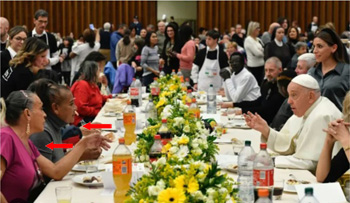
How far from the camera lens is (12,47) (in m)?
6.43

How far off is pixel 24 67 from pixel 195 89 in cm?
341

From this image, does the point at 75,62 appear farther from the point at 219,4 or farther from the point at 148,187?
the point at 148,187

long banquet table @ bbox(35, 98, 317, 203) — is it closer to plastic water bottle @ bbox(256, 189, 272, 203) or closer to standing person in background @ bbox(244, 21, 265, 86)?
plastic water bottle @ bbox(256, 189, 272, 203)

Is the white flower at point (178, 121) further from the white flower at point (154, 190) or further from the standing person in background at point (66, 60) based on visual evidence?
the standing person in background at point (66, 60)

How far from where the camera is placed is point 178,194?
197 cm

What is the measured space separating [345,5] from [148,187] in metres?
17.3

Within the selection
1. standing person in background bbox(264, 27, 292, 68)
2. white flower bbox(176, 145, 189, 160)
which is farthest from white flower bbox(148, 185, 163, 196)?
standing person in background bbox(264, 27, 292, 68)

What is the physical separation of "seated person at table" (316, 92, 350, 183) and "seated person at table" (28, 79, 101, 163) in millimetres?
1263

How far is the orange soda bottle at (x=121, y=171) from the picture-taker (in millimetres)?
→ 2838

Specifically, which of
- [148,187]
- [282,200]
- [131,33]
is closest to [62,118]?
[282,200]

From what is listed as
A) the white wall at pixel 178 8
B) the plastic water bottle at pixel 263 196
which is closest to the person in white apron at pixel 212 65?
the plastic water bottle at pixel 263 196

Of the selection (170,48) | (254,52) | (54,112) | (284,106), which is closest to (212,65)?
(170,48)

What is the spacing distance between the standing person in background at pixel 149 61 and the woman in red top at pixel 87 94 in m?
3.88

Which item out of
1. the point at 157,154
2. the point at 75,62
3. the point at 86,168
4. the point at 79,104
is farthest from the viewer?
the point at 75,62
